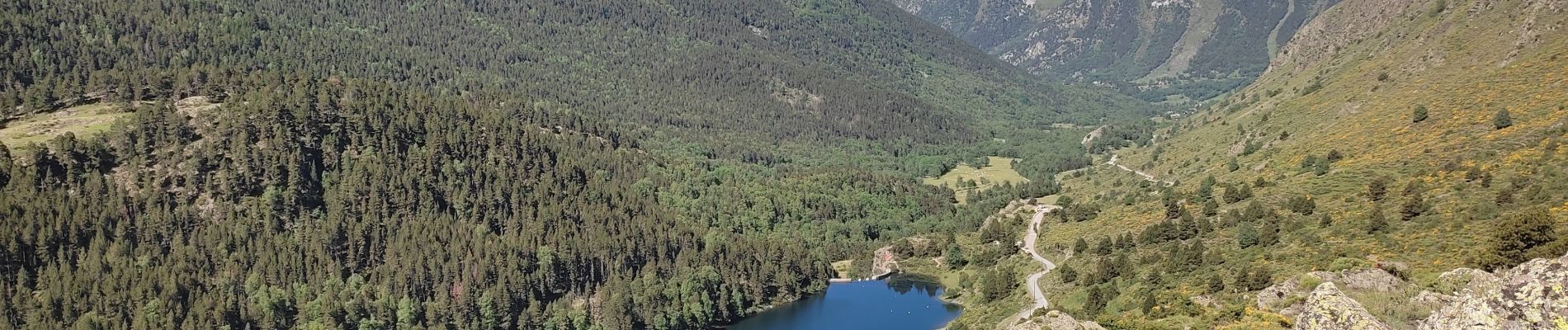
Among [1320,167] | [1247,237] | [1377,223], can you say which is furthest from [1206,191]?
[1377,223]

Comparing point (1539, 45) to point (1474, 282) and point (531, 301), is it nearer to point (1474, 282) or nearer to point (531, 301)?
point (1474, 282)

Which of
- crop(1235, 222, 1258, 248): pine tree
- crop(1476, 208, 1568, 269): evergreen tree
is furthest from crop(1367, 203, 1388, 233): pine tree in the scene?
crop(1476, 208, 1568, 269): evergreen tree

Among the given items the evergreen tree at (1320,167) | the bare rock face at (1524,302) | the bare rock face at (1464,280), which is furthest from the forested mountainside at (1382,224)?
the evergreen tree at (1320,167)

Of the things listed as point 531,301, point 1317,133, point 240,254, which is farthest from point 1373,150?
point 240,254

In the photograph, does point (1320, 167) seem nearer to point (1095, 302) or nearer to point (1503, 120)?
point (1503, 120)

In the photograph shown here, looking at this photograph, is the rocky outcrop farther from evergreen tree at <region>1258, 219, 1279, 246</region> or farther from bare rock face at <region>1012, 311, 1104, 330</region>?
evergreen tree at <region>1258, 219, 1279, 246</region>

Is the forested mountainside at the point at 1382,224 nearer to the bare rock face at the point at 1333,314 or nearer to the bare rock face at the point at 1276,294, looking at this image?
the bare rock face at the point at 1333,314
